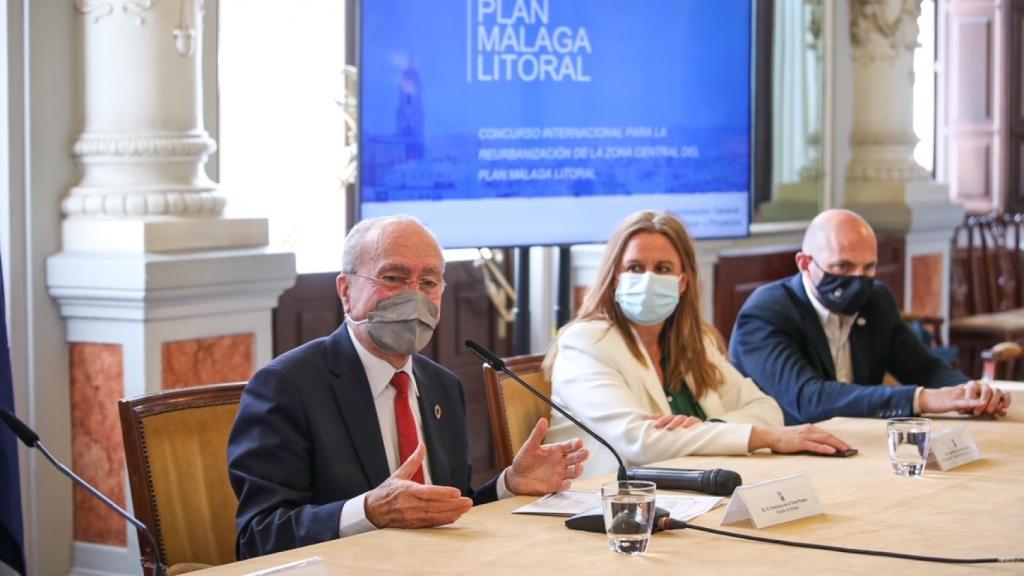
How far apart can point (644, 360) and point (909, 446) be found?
83cm

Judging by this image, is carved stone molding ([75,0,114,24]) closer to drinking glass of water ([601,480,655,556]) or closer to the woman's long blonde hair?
the woman's long blonde hair

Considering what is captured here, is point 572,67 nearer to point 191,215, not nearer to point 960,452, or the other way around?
point 191,215

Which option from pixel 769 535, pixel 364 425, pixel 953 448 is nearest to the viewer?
pixel 769 535

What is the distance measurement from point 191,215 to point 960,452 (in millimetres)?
2243

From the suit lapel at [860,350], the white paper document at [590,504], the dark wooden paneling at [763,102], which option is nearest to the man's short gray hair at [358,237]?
the white paper document at [590,504]

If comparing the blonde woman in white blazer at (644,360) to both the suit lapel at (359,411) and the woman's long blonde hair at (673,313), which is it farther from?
the suit lapel at (359,411)

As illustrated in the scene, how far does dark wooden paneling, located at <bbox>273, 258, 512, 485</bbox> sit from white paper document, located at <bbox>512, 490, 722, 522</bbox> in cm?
264

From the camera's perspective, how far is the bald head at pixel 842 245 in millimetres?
4160

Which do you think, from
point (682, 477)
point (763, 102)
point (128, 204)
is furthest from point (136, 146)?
point (763, 102)

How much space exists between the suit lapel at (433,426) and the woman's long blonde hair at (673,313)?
76 centimetres

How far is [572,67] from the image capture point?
206 inches

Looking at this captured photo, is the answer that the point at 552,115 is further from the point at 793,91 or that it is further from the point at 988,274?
the point at 988,274

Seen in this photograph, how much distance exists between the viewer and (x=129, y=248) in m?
4.09

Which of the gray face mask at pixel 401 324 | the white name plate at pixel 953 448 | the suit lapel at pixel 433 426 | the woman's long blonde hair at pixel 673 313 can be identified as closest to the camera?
the gray face mask at pixel 401 324
